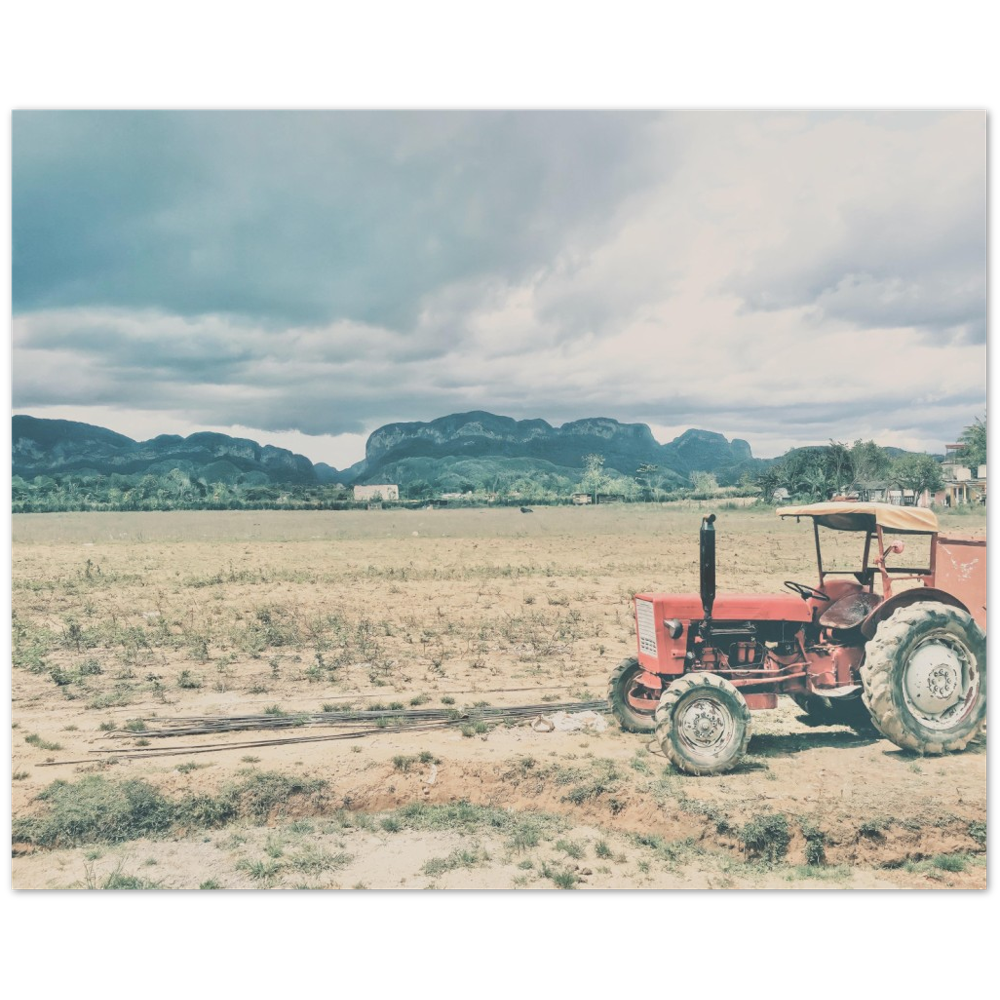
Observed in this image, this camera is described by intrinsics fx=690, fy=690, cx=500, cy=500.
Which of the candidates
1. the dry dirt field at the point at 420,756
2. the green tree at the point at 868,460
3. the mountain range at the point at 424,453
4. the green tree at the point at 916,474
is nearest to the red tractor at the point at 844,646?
the dry dirt field at the point at 420,756

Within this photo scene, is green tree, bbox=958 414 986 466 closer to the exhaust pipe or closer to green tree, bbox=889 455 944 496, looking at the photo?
green tree, bbox=889 455 944 496

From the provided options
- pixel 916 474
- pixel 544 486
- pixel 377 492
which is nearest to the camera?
pixel 916 474

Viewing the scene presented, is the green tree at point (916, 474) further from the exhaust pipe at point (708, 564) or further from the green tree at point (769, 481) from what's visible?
the exhaust pipe at point (708, 564)

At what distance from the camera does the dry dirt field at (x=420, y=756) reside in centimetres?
546

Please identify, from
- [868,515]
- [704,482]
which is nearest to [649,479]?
[704,482]

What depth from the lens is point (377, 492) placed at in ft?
30.3

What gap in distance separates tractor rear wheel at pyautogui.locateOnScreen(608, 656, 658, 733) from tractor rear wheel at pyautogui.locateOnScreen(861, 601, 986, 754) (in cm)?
188

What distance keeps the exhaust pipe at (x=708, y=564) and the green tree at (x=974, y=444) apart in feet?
8.55

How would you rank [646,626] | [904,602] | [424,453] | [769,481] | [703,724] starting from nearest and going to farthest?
[703,724] < [904,602] < [646,626] < [769,481] < [424,453]

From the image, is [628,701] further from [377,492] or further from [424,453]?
[377,492]

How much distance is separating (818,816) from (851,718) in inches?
41.1

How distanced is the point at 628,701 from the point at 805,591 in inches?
75.2

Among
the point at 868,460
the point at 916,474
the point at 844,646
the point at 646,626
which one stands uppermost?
the point at 868,460

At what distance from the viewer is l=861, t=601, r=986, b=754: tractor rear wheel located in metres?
5.84
